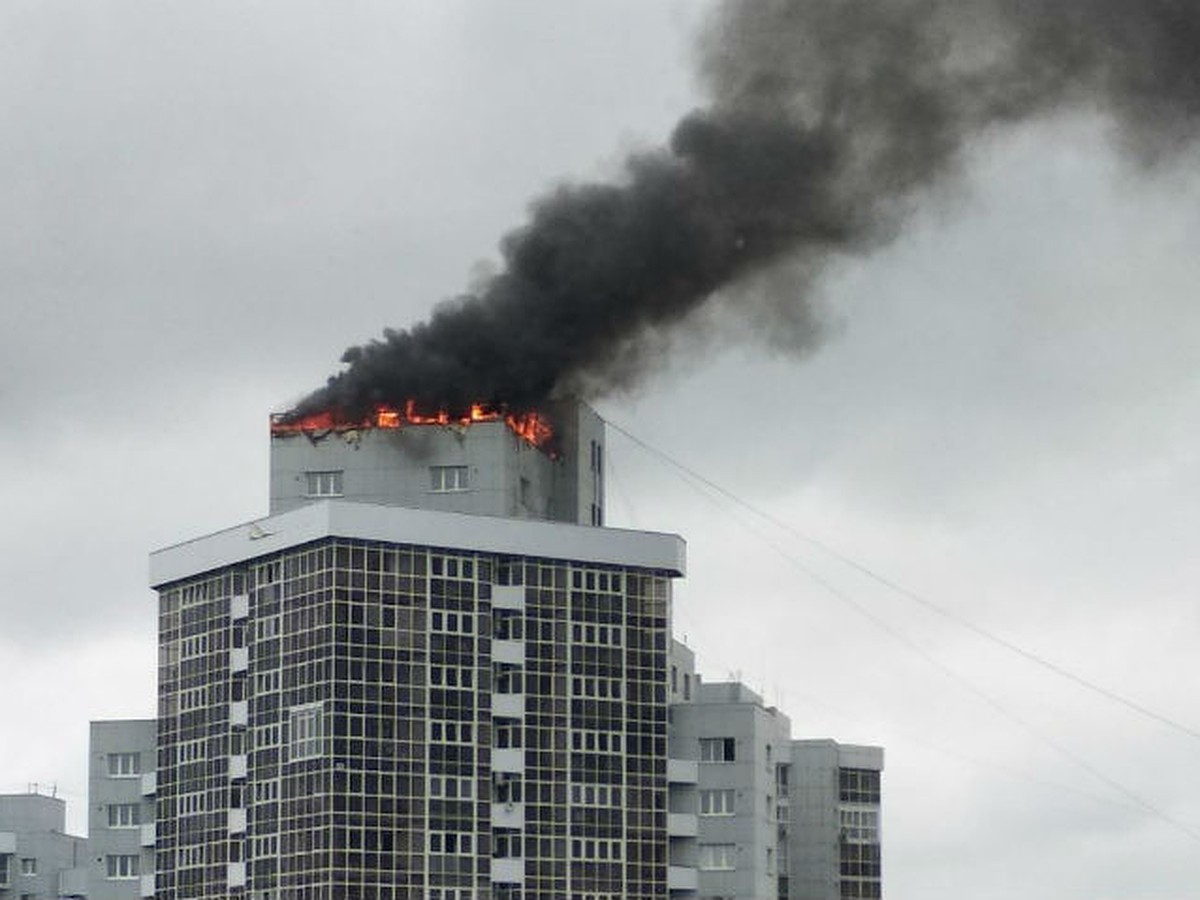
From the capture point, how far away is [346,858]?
654ft

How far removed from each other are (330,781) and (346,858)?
4.86 m

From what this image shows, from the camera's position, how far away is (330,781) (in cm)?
19988
